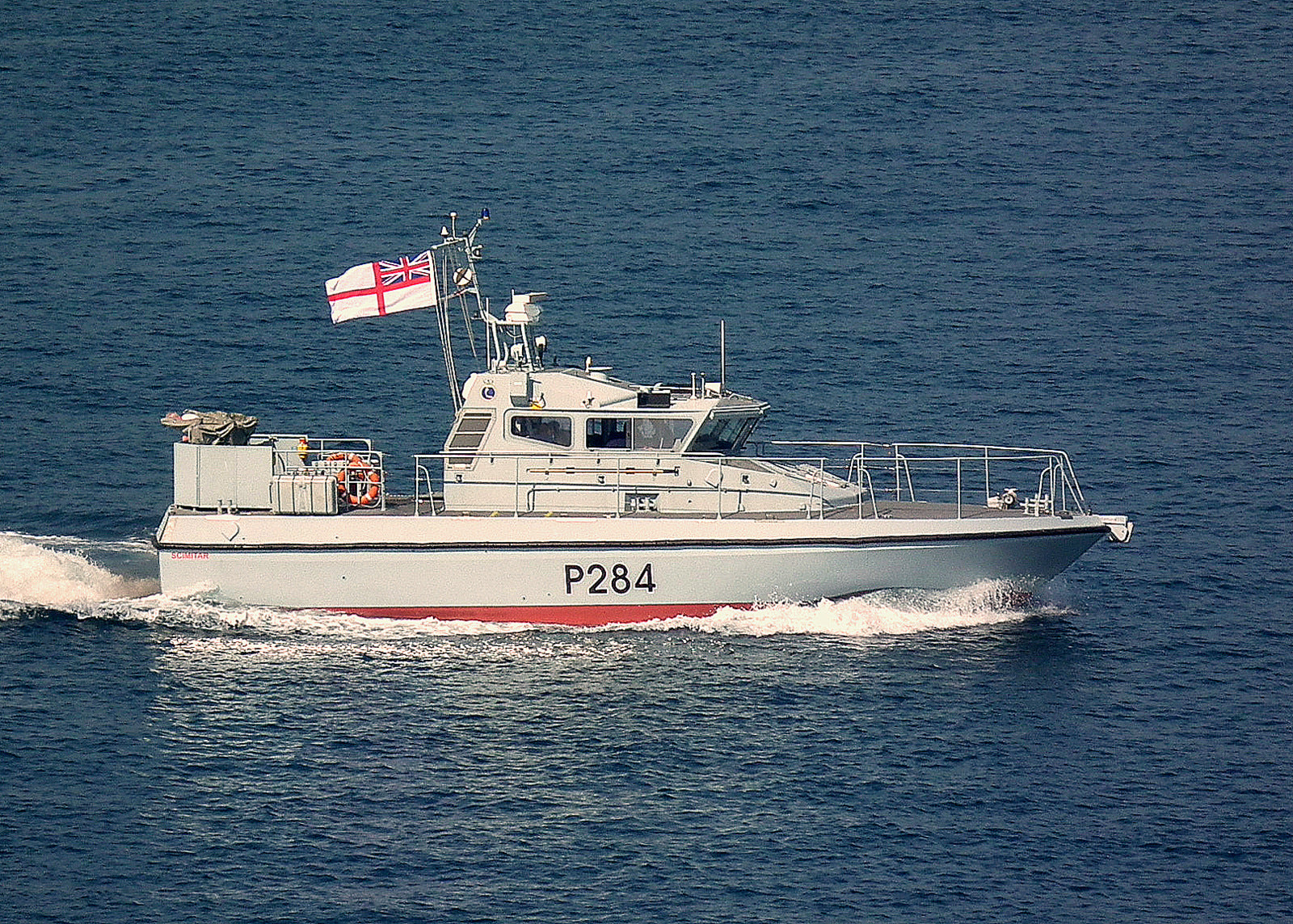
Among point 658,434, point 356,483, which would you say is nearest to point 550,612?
point 658,434

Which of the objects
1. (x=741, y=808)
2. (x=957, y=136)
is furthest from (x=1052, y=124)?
(x=741, y=808)

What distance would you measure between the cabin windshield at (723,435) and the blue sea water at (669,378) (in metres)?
3.32

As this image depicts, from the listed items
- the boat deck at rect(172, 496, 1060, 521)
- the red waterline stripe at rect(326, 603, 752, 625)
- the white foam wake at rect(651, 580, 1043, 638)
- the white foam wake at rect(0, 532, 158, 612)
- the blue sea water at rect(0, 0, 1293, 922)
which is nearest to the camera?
the blue sea water at rect(0, 0, 1293, 922)

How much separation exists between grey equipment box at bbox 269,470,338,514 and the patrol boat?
3cm

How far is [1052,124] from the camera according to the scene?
7238 centimetres

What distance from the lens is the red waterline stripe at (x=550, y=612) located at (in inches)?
1471

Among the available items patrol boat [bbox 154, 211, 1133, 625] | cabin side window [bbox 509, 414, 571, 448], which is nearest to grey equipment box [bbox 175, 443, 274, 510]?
patrol boat [bbox 154, 211, 1133, 625]

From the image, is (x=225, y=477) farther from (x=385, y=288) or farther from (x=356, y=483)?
(x=385, y=288)

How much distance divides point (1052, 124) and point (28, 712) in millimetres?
48650

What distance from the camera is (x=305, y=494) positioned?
37812mm

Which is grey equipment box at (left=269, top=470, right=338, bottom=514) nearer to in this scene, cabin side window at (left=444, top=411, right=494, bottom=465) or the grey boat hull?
the grey boat hull

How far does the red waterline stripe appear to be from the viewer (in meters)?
37.4

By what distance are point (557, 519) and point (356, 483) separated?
13.8 ft

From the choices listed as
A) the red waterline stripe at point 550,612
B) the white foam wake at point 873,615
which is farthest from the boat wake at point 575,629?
the red waterline stripe at point 550,612
